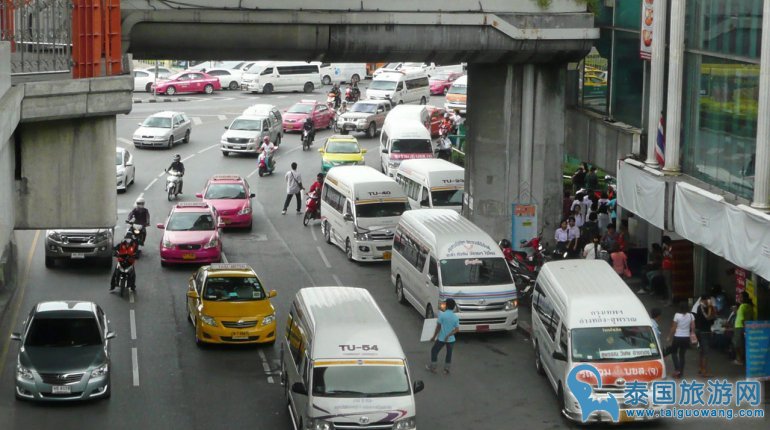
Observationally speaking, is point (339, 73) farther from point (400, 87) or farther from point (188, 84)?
point (400, 87)

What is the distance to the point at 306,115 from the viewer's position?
6094 cm

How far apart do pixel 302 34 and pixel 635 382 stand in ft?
43.8

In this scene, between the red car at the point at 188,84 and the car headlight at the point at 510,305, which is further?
the red car at the point at 188,84

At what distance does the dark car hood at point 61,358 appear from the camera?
2234 cm

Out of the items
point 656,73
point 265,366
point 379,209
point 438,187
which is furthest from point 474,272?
point 438,187

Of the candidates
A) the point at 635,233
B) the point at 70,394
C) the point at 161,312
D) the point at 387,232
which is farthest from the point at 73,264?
the point at 635,233

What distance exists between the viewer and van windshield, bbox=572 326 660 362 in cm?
2173

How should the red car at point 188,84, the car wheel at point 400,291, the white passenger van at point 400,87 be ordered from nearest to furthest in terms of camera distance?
1. the car wheel at point 400,291
2. the white passenger van at point 400,87
3. the red car at point 188,84

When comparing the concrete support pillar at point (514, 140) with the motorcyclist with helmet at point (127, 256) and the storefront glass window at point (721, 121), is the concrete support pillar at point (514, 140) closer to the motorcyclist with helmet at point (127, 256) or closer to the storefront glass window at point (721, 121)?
the storefront glass window at point (721, 121)

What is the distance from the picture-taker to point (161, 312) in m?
30.1

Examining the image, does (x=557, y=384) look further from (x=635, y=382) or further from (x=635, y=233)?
(x=635, y=233)

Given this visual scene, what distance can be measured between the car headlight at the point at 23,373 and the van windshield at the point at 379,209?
48.1ft

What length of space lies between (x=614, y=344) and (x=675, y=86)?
8.72 m

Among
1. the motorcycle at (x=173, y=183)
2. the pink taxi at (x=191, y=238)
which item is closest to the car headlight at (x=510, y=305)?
the pink taxi at (x=191, y=238)
